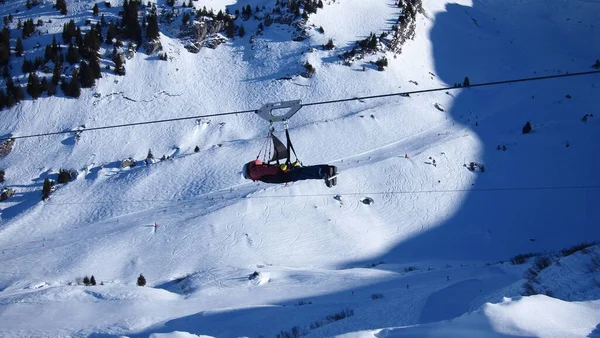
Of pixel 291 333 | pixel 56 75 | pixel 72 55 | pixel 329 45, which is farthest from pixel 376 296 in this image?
pixel 72 55

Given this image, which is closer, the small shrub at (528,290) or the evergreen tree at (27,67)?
the small shrub at (528,290)

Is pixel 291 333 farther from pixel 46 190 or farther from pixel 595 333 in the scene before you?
pixel 46 190

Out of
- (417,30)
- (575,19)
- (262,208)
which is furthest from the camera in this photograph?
(575,19)

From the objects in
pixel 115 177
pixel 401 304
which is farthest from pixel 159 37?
pixel 401 304

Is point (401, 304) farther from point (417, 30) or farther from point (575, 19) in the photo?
point (575, 19)

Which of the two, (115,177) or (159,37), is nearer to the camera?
(115,177)

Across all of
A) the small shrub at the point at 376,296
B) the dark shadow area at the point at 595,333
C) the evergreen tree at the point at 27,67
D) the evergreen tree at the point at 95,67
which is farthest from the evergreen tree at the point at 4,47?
the dark shadow area at the point at 595,333

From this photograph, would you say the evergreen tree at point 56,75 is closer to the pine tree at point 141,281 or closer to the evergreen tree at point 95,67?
the evergreen tree at point 95,67
